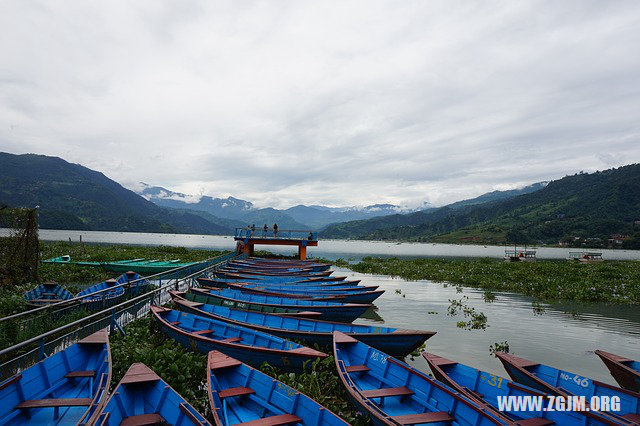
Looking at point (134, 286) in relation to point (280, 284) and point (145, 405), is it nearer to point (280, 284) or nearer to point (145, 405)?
point (280, 284)

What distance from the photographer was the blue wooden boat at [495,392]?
6.81 meters

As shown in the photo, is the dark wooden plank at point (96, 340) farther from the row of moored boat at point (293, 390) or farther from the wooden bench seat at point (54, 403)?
the wooden bench seat at point (54, 403)

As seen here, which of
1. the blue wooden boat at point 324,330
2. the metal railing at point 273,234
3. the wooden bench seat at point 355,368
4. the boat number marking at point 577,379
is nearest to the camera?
the boat number marking at point 577,379

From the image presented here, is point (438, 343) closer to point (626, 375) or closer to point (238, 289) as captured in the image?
point (626, 375)

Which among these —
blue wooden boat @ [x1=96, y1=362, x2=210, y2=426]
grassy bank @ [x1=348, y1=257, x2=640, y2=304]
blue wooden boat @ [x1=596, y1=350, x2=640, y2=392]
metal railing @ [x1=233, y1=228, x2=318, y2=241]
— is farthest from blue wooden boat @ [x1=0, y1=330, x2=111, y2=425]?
metal railing @ [x1=233, y1=228, x2=318, y2=241]

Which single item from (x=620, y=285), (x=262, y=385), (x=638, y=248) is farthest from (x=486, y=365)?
(x=638, y=248)

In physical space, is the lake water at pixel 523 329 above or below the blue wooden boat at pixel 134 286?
below

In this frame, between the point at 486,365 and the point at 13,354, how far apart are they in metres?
16.4

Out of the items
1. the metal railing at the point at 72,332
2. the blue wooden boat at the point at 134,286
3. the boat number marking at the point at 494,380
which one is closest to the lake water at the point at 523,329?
the boat number marking at the point at 494,380

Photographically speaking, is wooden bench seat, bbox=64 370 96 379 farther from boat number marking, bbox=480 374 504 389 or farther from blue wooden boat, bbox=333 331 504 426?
boat number marking, bbox=480 374 504 389

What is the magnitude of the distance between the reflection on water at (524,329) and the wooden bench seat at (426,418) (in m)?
6.39

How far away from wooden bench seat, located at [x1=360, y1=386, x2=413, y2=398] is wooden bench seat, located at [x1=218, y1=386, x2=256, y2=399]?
2.64m

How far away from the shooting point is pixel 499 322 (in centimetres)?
2056

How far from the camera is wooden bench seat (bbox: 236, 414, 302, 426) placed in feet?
21.7
